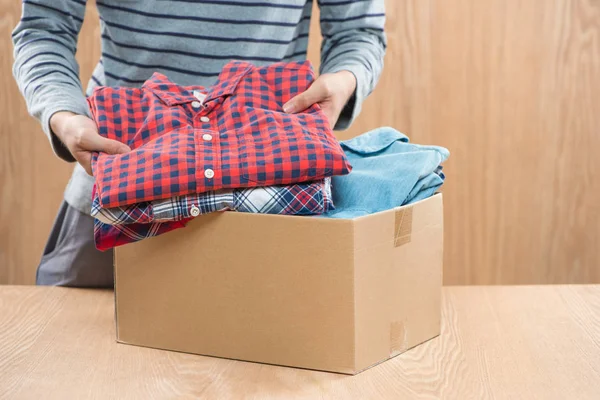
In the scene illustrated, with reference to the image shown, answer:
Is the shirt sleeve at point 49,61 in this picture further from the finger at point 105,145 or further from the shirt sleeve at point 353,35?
the shirt sleeve at point 353,35

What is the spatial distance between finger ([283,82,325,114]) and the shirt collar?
0.22ft

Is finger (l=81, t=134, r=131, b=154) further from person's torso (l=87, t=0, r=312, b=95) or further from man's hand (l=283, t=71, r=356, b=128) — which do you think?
person's torso (l=87, t=0, r=312, b=95)

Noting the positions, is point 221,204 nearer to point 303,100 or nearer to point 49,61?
point 303,100

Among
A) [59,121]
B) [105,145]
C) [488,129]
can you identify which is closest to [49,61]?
[59,121]

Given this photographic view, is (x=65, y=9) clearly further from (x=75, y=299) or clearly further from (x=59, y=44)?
(x=75, y=299)

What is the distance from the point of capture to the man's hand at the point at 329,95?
0.83 metres

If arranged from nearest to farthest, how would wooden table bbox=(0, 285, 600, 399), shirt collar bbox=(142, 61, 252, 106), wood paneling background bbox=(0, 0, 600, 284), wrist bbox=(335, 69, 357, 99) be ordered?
wooden table bbox=(0, 285, 600, 399), shirt collar bbox=(142, 61, 252, 106), wrist bbox=(335, 69, 357, 99), wood paneling background bbox=(0, 0, 600, 284)

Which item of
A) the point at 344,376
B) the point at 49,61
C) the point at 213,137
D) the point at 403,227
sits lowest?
the point at 344,376

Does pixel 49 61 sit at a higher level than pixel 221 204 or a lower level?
higher

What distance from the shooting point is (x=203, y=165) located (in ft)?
2.38

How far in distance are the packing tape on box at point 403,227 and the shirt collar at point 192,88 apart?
0.79 feet

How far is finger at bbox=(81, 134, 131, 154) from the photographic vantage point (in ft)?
2.57

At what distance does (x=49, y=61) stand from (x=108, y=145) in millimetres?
267

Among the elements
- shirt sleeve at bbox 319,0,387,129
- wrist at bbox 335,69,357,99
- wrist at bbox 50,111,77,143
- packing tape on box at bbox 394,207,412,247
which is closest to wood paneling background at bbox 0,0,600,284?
shirt sleeve at bbox 319,0,387,129
